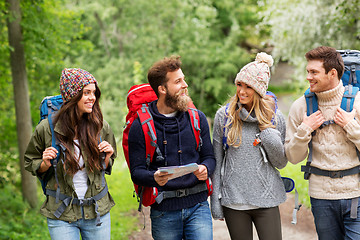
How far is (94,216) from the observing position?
3289mm

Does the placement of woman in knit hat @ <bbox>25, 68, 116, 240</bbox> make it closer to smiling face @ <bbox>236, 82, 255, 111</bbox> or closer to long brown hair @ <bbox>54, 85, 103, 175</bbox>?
long brown hair @ <bbox>54, 85, 103, 175</bbox>

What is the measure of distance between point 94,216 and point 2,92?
732cm

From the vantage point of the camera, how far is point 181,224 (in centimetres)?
331

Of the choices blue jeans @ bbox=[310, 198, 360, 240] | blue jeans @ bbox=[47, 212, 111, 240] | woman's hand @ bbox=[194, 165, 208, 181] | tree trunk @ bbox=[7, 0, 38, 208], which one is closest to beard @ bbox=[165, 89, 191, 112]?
woman's hand @ bbox=[194, 165, 208, 181]

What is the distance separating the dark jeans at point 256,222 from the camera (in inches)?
131

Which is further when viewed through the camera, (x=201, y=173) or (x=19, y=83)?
(x=19, y=83)

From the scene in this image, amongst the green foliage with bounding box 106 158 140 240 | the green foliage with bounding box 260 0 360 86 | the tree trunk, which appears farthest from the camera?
the green foliage with bounding box 260 0 360 86

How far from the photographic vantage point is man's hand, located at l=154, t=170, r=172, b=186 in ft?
9.95

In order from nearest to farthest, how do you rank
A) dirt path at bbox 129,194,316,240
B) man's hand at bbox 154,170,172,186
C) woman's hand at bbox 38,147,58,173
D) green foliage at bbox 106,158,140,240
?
man's hand at bbox 154,170,172,186 → woman's hand at bbox 38,147,58,173 → dirt path at bbox 129,194,316,240 → green foliage at bbox 106,158,140,240

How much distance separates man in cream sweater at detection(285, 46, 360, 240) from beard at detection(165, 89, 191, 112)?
0.91 m

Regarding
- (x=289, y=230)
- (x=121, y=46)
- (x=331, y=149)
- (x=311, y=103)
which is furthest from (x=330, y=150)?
(x=121, y=46)

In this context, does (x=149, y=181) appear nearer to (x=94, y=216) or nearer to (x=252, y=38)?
(x=94, y=216)

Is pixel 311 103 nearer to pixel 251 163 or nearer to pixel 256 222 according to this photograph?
pixel 251 163

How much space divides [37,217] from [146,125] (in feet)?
18.3
